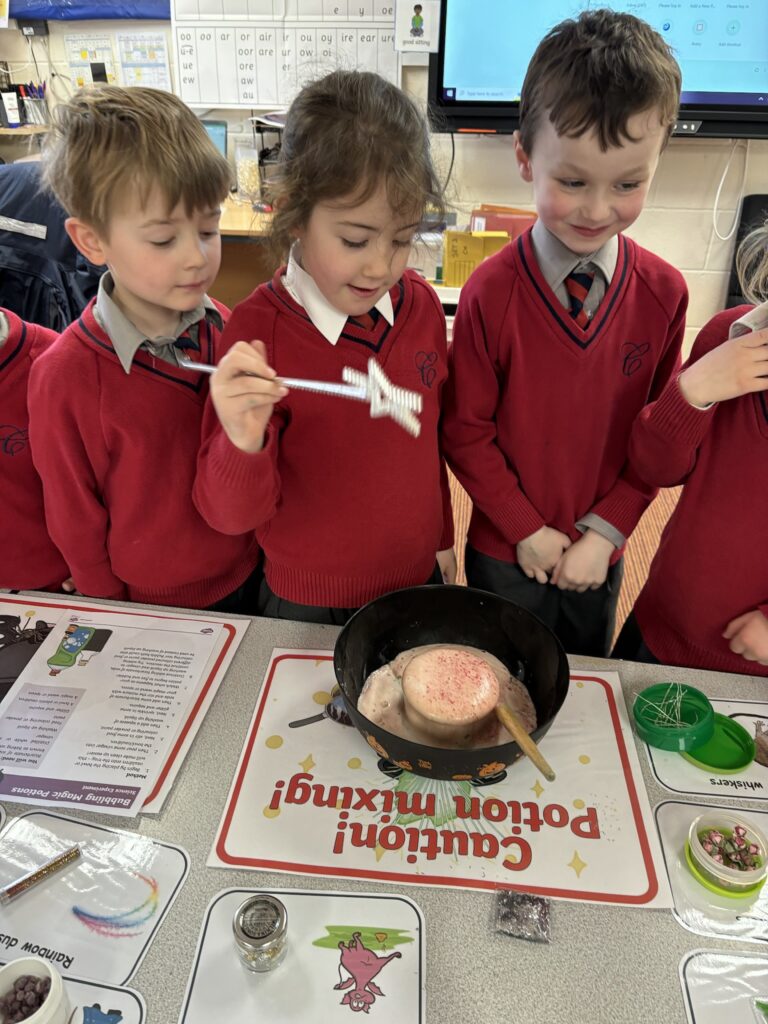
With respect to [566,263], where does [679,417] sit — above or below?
below

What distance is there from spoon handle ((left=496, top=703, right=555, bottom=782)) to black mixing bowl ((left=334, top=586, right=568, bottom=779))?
0.07 ft

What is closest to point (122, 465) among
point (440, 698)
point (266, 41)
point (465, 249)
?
point (440, 698)

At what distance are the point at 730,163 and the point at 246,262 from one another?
1891 millimetres

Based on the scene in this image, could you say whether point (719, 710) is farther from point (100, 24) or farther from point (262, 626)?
→ point (100, 24)

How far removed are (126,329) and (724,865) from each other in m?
0.96

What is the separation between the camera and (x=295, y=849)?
73cm

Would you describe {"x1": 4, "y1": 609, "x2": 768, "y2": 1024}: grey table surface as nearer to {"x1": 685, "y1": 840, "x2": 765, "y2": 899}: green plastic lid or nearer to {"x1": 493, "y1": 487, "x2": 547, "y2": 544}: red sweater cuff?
{"x1": 685, "y1": 840, "x2": 765, "y2": 899}: green plastic lid

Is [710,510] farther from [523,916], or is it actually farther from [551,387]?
[523,916]

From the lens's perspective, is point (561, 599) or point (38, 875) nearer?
point (38, 875)

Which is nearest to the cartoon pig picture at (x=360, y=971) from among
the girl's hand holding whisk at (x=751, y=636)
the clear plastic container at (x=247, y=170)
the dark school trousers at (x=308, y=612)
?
the dark school trousers at (x=308, y=612)

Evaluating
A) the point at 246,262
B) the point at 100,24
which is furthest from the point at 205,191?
the point at 100,24

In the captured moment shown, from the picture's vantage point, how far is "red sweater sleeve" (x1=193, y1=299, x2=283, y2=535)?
0.90 m

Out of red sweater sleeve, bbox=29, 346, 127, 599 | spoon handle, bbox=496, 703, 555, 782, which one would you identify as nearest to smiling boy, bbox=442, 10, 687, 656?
spoon handle, bbox=496, 703, 555, 782

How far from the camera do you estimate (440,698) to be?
80 centimetres
